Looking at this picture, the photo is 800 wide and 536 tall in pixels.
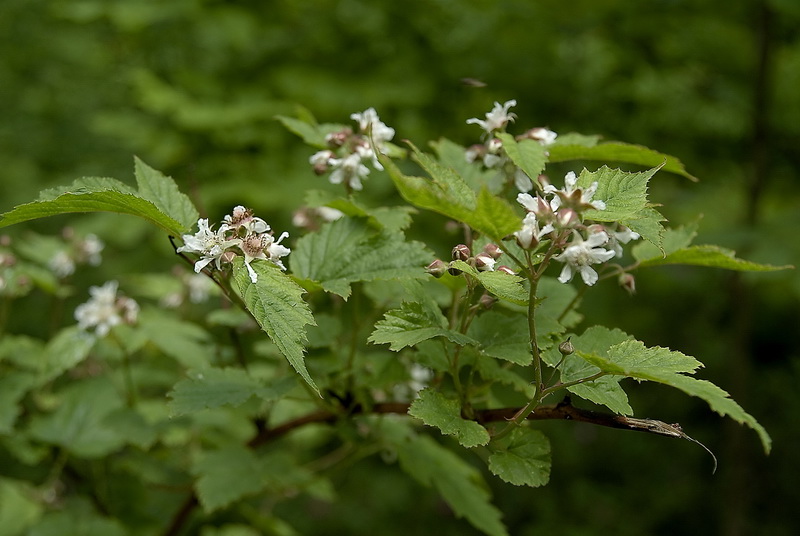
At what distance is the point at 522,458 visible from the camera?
1.13 meters

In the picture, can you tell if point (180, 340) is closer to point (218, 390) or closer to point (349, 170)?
point (218, 390)

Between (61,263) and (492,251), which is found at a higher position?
(492,251)

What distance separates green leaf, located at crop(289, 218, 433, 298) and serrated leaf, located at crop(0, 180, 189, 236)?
0.90 feet

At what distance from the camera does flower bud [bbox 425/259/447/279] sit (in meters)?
1.11

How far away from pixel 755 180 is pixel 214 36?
10.4ft

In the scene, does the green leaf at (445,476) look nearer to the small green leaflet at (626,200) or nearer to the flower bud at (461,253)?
the flower bud at (461,253)

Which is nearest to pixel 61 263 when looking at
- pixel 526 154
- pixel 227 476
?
pixel 227 476

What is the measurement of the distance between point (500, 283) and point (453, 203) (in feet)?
0.51

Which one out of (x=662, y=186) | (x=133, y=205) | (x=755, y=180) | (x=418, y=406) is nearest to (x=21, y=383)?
(x=133, y=205)

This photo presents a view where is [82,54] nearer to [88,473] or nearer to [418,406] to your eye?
[88,473]

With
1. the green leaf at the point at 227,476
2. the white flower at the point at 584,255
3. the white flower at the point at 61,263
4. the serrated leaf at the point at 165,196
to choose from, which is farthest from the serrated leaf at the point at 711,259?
the white flower at the point at 61,263

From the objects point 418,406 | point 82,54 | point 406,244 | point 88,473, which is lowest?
point 82,54

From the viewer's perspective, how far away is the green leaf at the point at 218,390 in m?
1.31

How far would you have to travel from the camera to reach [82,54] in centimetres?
554
